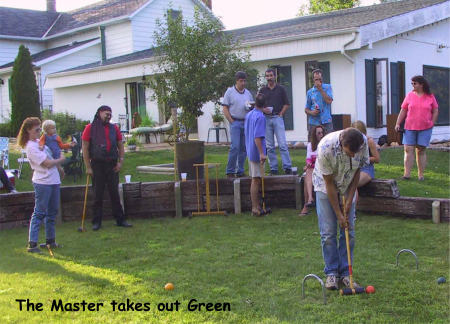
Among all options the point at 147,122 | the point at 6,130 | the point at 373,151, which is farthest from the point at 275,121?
the point at 6,130

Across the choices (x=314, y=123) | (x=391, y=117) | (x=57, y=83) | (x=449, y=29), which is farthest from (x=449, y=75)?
(x=57, y=83)

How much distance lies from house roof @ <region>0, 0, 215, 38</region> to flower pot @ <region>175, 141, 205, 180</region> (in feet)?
49.6

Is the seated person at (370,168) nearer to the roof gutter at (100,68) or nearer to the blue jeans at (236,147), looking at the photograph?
the blue jeans at (236,147)

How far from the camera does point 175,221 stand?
7672 mm

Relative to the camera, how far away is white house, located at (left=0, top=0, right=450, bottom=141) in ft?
44.1

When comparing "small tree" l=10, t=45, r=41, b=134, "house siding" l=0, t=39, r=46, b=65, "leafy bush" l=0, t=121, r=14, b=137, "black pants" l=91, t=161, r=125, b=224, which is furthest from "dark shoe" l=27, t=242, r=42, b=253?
"house siding" l=0, t=39, r=46, b=65

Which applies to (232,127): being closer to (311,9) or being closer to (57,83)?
(57,83)

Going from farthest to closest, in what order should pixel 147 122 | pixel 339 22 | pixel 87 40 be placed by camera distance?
1. pixel 87 40
2. pixel 147 122
3. pixel 339 22

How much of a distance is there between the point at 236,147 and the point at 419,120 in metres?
2.83

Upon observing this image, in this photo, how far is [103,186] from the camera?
742 centimetres

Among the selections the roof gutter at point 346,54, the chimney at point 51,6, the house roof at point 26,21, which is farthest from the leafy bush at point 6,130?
the roof gutter at point 346,54

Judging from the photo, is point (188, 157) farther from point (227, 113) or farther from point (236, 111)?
point (236, 111)

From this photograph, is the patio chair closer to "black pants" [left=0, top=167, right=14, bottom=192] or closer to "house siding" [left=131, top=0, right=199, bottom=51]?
"black pants" [left=0, top=167, right=14, bottom=192]

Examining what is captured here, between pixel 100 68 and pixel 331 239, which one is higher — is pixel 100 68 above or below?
above
